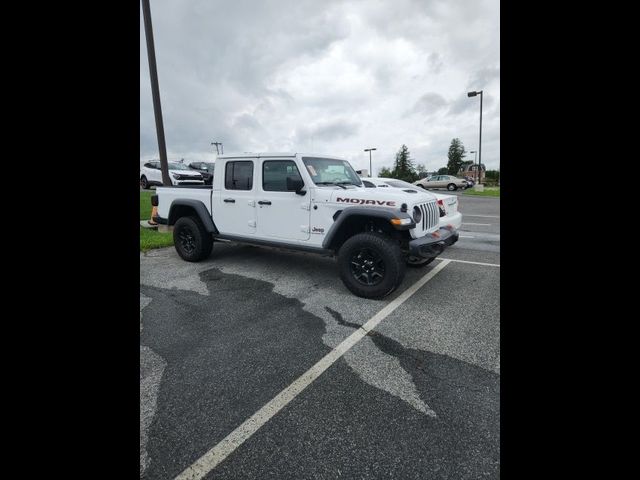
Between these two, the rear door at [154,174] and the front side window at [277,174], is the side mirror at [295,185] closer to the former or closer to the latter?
the front side window at [277,174]

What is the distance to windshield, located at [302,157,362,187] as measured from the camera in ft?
15.6

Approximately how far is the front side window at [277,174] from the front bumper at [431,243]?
182 cm

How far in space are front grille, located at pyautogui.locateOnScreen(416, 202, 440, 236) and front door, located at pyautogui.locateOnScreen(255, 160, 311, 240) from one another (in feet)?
4.86

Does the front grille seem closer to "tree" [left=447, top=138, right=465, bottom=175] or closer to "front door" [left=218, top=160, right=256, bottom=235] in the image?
"front door" [left=218, top=160, right=256, bottom=235]

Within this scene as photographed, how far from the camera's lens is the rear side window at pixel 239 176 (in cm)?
512

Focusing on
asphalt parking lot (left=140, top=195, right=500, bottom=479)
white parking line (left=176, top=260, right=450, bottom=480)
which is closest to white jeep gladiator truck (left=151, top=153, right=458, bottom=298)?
asphalt parking lot (left=140, top=195, right=500, bottom=479)

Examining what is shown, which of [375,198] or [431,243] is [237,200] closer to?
[375,198]

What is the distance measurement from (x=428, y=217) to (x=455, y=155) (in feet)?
211

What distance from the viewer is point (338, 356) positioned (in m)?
2.79

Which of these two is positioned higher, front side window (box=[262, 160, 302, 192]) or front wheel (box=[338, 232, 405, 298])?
front side window (box=[262, 160, 302, 192])

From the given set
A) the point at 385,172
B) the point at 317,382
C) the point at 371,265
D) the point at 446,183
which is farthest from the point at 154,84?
the point at 385,172
